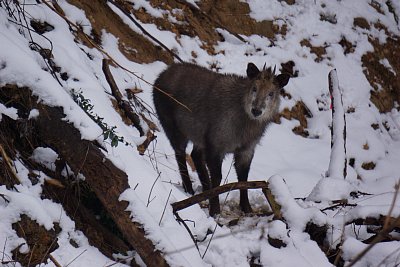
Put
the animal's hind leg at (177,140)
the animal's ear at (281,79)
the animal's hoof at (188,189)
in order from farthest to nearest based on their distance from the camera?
the animal's hind leg at (177,140) < the animal's hoof at (188,189) < the animal's ear at (281,79)

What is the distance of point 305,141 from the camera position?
834cm

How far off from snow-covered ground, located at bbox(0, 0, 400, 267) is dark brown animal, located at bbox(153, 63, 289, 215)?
1.29 ft

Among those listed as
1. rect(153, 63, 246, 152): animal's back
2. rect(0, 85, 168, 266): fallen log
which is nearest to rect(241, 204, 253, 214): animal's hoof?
rect(153, 63, 246, 152): animal's back

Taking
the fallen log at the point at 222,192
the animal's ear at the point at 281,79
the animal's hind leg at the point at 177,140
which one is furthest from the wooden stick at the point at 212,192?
the animal's hind leg at the point at 177,140

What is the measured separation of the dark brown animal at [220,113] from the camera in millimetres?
5262

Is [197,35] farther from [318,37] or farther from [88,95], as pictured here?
[88,95]

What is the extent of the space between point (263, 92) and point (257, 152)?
260 cm

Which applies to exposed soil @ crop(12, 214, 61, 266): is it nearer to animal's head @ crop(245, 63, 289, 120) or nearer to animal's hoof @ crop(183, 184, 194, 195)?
animal's head @ crop(245, 63, 289, 120)

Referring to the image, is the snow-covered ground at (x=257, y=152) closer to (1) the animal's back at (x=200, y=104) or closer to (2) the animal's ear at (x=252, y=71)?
(1) the animal's back at (x=200, y=104)

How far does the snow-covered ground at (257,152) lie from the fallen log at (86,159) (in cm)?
5

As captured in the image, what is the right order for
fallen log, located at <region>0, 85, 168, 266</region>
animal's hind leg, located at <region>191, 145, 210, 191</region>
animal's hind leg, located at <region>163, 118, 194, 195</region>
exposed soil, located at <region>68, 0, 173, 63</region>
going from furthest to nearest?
exposed soil, located at <region>68, 0, 173, 63</region>
animal's hind leg, located at <region>163, 118, 194, 195</region>
animal's hind leg, located at <region>191, 145, 210, 191</region>
fallen log, located at <region>0, 85, 168, 266</region>

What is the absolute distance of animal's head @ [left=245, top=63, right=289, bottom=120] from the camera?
5.13 meters

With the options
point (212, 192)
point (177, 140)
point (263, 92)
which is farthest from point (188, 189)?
point (212, 192)

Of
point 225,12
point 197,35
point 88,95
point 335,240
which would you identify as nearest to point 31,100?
point 88,95
